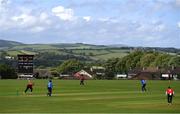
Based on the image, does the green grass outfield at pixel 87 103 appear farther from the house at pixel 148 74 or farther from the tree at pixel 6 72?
the house at pixel 148 74

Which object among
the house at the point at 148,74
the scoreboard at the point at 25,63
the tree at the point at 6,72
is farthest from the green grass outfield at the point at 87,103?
the house at the point at 148,74

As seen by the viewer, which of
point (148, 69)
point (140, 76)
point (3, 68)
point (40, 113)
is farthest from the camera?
point (148, 69)

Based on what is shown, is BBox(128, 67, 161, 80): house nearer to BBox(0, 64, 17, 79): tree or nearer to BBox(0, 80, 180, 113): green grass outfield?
BBox(0, 64, 17, 79): tree

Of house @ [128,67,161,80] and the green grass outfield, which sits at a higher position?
house @ [128,67,161,80]

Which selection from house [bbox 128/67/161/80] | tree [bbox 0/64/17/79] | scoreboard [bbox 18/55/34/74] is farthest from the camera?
house [bbox 128/67/161/80]

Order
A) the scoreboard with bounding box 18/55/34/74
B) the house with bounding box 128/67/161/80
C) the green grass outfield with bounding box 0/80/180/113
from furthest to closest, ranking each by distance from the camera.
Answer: the house with bounding box 128/67/161/80 → the scoreboard with bounding box 18/55/34/74 → the green grass outfield with bounding box 0/80/180/113

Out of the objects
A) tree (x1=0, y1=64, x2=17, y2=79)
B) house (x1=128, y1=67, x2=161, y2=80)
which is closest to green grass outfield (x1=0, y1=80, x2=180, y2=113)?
tree (x1=0, y1=64, x2=17, y2=79)

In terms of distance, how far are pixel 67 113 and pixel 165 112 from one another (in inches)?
240

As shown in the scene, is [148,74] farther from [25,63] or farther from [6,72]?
[25,63]

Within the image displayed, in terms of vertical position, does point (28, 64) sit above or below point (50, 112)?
above

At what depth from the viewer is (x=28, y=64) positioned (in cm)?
7531

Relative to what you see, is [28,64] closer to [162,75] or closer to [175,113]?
[175,113]

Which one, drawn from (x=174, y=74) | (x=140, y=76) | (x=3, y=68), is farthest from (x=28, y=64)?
(x=174, y=74)

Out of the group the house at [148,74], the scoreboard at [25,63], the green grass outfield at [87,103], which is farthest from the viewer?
the house at [148,74]
